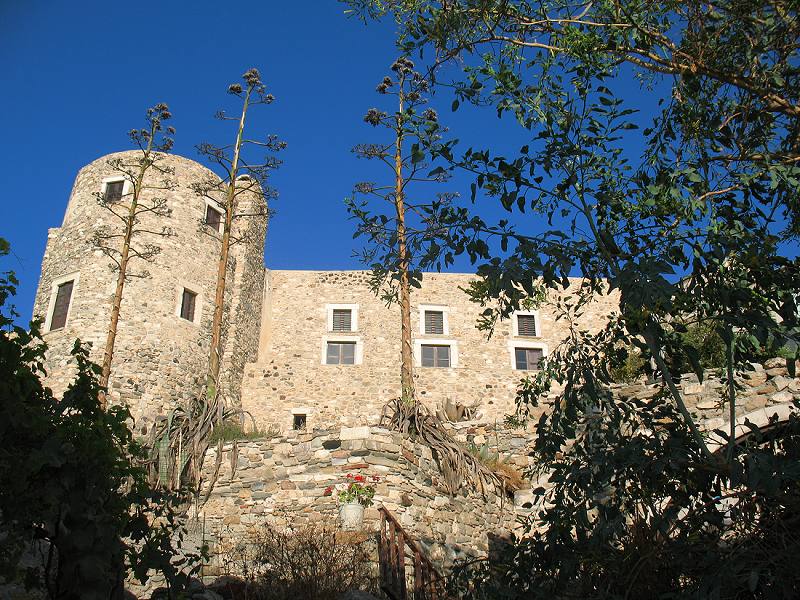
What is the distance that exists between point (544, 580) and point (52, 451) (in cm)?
256

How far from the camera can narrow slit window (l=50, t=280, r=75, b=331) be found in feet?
48.3

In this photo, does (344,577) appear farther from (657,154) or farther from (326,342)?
(326,342)

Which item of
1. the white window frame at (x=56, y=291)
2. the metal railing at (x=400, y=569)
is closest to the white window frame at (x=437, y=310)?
the white window frame at (x=56, y=291)

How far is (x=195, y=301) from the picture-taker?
15.6 metres

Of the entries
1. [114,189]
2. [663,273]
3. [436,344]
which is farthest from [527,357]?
[663,273]

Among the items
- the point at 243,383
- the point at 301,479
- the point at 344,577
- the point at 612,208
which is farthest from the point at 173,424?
the point at 612,208

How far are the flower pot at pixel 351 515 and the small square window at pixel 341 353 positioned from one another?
9.93 m

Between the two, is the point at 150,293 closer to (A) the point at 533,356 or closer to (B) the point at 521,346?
(B) the point at 521,346

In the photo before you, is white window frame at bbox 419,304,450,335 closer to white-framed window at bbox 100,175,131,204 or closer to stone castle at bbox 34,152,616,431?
stone castle at bbox 34,152,616,431

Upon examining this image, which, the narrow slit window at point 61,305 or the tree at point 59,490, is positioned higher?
the narrow slit window at point 61,305

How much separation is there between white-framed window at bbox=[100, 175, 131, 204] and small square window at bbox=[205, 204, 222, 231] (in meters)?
1.80

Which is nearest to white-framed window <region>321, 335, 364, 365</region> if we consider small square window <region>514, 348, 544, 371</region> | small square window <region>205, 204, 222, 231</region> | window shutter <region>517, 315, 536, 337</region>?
small square window <region>205, 204, 222, 231</region>

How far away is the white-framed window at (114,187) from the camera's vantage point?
1586 cm

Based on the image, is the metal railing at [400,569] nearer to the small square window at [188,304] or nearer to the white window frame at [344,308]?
the small square window at [188,304]
